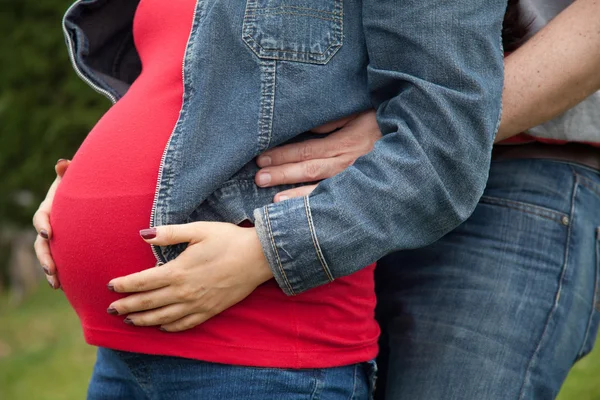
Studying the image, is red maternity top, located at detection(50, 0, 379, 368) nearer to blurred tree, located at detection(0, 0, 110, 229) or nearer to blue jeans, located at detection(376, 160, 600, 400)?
blue jeans, located at detection(376, 160, 600, 400)

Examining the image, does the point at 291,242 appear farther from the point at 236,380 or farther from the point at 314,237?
the point at 236,380

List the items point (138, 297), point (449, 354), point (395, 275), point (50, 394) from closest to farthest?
point (138, 297), point (449, 354), point (395, 275), point (50, 394)

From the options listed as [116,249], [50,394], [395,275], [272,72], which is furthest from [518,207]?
[50,394]

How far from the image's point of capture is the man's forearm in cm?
134

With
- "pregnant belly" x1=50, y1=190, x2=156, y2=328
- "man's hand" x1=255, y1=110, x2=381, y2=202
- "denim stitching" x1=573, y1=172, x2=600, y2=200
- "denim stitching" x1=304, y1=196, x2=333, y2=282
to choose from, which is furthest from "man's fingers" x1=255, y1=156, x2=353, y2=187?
"denim stitching" x1=573, y1=172, x2=600, y2=200

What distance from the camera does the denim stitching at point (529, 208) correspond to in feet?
4.97

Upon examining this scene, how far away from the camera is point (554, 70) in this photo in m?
1.36

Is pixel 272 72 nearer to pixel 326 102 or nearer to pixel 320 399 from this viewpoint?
pixel 326 102

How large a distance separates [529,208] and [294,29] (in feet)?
2.16

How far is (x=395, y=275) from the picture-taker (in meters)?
1.67

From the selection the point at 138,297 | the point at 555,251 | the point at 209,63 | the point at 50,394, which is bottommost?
the point at 50,394

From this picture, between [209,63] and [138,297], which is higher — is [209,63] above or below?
above

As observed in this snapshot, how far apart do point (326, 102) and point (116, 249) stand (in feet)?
1.52

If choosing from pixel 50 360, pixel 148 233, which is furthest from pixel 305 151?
pixel 50 360
